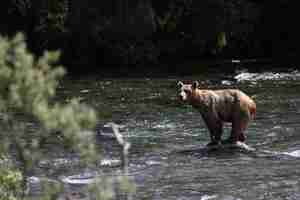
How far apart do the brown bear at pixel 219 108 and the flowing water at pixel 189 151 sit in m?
0.34

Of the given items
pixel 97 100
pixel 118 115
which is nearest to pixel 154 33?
pixel 97 100

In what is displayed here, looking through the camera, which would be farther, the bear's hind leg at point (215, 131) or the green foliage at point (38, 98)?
the bear's hind leg at point (215, 131)

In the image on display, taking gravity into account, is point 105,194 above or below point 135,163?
above

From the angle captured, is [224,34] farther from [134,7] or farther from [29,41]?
[29,41]

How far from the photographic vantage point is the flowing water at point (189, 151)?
10.2 m

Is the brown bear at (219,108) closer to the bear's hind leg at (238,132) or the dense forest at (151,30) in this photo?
the bear's hind leg at (238,132)

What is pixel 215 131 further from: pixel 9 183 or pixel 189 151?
pixel 9 183

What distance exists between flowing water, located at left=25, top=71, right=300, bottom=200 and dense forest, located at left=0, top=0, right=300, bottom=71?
310 inches

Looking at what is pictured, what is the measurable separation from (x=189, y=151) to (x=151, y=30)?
18167mm

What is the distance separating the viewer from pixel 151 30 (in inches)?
1211

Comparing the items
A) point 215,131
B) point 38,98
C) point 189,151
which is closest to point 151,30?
point 215,131

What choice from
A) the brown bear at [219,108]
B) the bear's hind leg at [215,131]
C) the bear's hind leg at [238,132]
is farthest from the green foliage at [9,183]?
the bear's hind leg at [238,132]

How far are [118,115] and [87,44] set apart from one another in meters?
13.0

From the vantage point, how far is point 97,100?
20.0 metres
